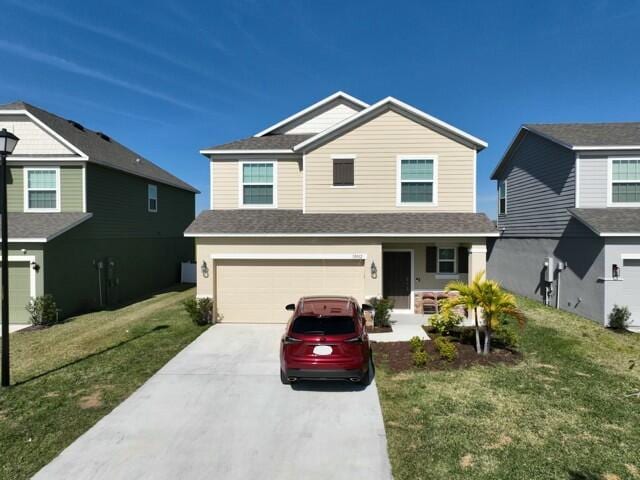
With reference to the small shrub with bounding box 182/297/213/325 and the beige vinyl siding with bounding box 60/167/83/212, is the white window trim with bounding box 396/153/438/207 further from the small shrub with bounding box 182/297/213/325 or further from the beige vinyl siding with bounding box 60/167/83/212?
the beige vinyl siding with bounding box 60/167/83/212

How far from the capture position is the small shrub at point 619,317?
38.2 ft

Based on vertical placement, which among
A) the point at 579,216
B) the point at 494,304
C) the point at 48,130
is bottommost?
the point at 494,304

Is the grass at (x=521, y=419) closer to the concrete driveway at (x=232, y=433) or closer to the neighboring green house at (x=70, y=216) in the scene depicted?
the concrete driveway at (x=232, y=433)

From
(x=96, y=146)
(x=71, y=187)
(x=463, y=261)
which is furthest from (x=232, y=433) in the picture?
(x=96, y=146)

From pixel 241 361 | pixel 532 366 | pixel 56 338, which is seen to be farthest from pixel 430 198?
pixel 56 338

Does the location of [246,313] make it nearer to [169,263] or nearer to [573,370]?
[573,370]

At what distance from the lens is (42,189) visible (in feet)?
48.4

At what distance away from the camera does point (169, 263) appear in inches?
893

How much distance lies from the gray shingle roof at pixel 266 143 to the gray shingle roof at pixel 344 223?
2810 mm

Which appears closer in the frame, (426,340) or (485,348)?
(485,348)

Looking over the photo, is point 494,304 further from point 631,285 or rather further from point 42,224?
point 42,224

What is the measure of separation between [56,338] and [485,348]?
12520mm

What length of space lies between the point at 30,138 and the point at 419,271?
1686cm

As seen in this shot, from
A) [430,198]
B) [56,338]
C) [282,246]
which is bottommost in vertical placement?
[56,338]
